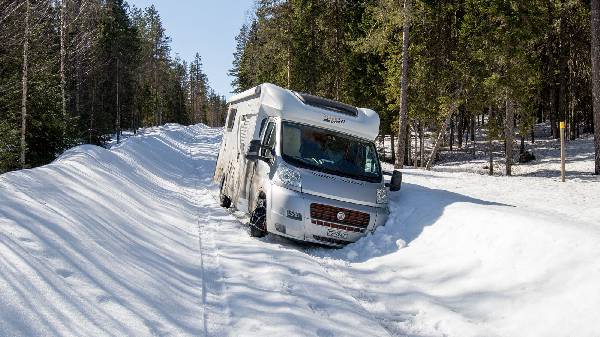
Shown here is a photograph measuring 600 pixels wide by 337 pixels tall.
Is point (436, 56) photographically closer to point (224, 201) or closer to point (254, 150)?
point (224, 201)

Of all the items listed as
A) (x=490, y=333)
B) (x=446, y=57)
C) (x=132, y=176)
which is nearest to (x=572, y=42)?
(x=446, y=57)

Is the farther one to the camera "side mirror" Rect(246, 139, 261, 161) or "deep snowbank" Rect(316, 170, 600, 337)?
"side mirror" Rect(246, 139, 261, 161)

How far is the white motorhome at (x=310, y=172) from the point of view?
308 inches

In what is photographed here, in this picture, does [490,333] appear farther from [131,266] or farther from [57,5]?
[57,5]

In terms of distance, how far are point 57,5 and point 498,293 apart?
29605mm

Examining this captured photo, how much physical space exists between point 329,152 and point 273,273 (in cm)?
325

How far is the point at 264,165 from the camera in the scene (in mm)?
8672

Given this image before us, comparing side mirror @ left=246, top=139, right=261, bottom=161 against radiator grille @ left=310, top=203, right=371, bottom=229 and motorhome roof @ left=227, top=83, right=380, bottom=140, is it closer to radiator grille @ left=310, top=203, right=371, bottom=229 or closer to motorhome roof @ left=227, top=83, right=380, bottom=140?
motorhome roof @ left=227, top=83, right=380, bottom=140

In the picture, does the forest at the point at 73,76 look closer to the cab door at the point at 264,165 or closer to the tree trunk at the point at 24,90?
the tree trunk at the point at 24,90

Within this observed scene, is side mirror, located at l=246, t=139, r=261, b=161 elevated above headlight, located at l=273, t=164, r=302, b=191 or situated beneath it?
elevated above

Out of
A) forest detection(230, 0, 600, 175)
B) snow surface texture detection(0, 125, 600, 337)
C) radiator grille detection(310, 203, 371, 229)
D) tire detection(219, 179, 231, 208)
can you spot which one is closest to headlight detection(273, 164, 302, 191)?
radiator grille detection(310, 203, 371, 229)

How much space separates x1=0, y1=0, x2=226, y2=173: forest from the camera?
16031mm

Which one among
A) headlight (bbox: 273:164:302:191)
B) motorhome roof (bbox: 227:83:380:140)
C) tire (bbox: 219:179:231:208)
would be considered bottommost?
tire (bbox: 219:179:231:208)

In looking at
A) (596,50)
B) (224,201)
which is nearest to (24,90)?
(224,201)
